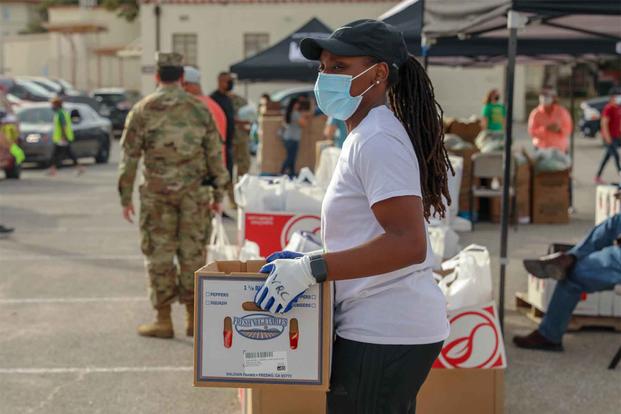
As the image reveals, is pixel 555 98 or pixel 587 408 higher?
pixel 555 98

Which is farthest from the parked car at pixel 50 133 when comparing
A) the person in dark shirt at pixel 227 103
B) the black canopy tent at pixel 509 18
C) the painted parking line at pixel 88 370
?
the painted parking line at pixel 88 370

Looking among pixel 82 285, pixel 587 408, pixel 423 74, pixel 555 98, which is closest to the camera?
pixel 423 74

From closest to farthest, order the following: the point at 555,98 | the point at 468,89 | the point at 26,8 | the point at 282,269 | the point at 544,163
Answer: the point at 282,269 → the point at 544,163 → the point at 555,98 → the point at 468,89 → the point at 26,8

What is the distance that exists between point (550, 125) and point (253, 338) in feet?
36.3

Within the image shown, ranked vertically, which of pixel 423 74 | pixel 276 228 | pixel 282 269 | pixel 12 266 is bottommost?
pixel 12 266

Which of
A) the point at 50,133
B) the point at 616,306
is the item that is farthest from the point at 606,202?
the point at 50,133

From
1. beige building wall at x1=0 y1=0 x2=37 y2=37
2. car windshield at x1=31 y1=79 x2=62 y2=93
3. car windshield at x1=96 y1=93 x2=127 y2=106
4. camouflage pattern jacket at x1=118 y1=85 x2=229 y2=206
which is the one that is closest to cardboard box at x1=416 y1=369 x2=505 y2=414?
camouflage pattern jacket at x1=118 y1=85 x2=229 y2=206

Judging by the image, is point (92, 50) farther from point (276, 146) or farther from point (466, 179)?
point (466, 179)

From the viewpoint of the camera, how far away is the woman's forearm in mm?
2543

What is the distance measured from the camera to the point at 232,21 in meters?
39.1

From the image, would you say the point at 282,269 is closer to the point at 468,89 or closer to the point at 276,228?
the point at 276,228

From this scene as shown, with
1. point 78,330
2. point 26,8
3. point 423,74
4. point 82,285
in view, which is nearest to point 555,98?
point 82,285

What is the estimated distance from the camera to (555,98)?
45.1ft

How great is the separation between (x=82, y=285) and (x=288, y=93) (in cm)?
1819
